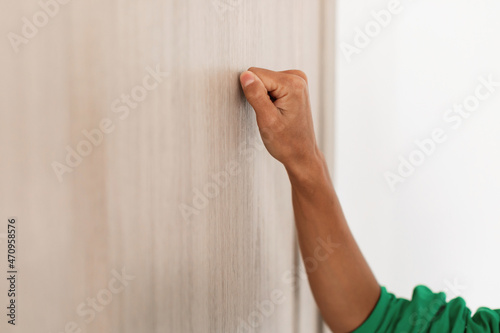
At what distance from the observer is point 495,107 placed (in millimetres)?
784

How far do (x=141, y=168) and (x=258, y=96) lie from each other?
0.15 meters

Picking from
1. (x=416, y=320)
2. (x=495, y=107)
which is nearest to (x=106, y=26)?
(x=416, y=320)

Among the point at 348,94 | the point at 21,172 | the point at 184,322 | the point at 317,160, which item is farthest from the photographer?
the point at 348,94

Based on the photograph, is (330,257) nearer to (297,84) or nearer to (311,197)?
(311,197)

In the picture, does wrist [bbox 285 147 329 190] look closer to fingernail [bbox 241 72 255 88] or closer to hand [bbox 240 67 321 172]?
hand [bbox 240 67 321 172]

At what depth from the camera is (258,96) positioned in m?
0.44

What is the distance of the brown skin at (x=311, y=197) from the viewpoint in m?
0.46

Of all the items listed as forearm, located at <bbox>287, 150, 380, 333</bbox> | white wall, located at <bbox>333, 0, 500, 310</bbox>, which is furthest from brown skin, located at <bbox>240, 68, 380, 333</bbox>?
white wall, located at <bbox>333, 0, 500, 310</bbox>

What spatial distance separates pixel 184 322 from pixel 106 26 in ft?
0.86

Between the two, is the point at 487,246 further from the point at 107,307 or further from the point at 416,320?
the point at 107,307

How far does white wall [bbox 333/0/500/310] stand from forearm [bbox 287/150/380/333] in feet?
0.69

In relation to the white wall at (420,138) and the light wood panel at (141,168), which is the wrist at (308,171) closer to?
the light wood panel at (141,168)

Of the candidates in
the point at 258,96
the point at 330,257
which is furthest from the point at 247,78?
the point at 330,257

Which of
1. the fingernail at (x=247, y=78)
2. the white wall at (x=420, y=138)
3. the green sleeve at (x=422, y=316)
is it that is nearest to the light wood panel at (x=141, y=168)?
the fingernail at (x=247, y=78)
